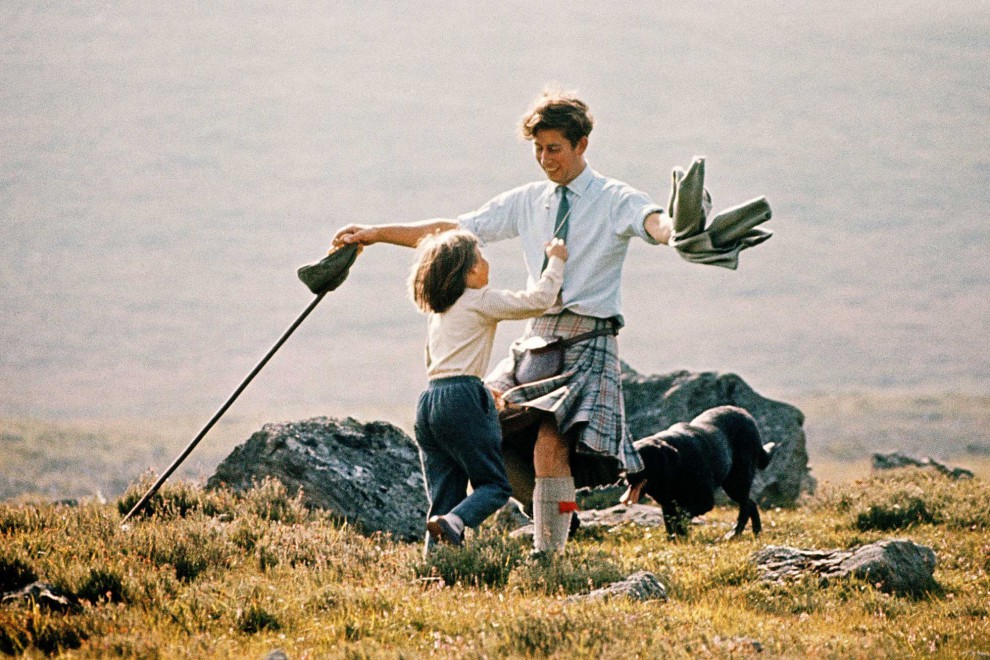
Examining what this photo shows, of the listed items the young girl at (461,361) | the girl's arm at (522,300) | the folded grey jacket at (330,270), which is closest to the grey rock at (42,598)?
the young girl at (461,361)

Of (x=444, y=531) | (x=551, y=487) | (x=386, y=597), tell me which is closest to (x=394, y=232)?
(x=551, y=487)

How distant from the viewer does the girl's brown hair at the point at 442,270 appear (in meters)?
7.70

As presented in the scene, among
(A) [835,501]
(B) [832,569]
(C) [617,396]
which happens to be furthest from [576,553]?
(A) [835,501]

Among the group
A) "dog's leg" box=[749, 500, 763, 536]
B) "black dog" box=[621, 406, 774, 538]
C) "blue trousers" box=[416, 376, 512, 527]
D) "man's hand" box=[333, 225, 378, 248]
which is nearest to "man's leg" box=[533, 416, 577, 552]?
"blue trousers" box=[416, 376, 512, 527]

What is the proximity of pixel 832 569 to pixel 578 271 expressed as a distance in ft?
8.19

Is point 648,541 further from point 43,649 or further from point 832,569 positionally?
point 43,649

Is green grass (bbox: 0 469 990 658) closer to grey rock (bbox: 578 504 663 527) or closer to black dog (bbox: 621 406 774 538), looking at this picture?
black dog (bbox: 621 406 774 538)

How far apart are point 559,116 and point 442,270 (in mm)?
1277

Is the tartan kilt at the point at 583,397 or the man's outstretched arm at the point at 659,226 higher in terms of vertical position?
the man's outstretched arm at the point at 659,226

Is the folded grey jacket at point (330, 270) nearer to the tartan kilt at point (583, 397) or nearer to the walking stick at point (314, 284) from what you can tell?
the walking stick at point (314, 284)

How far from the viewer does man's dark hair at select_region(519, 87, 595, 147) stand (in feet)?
26.5

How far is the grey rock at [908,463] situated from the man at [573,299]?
374 inches

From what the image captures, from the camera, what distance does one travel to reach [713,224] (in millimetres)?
7277

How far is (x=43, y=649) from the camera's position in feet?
19.8
